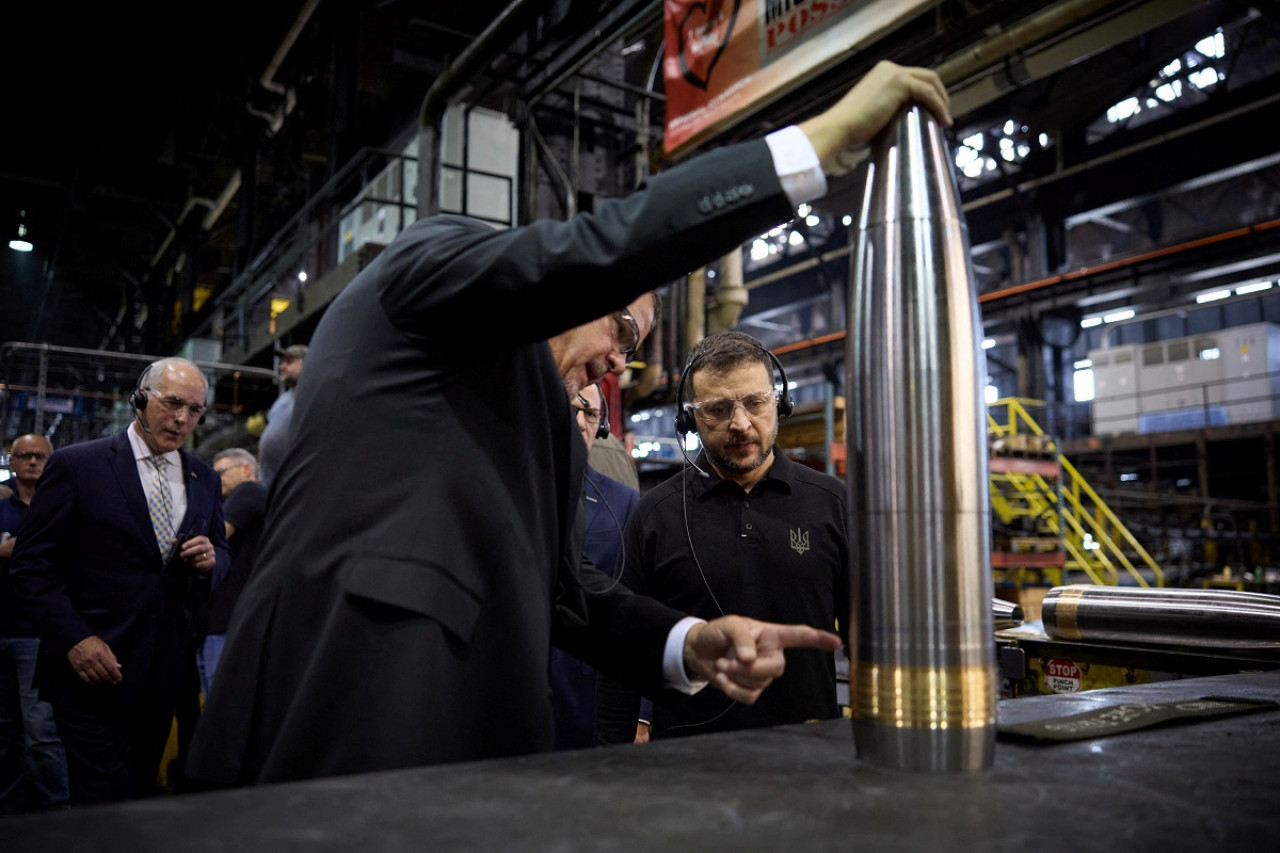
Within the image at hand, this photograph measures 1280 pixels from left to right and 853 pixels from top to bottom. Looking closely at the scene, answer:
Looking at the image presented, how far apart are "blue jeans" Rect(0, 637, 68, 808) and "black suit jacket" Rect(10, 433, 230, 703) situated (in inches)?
51.9

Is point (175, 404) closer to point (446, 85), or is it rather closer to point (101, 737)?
point (101, 737)

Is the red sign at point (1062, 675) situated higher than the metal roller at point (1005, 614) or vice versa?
the metal roller at point (1005, 614)

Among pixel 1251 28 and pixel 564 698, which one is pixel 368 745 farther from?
pixel 1251 28

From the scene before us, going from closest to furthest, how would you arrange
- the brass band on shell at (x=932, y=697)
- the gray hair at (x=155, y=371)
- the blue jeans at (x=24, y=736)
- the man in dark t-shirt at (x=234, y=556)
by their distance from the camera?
the brass band on shell at (x=932, y=697)
the gray hair at (x=155, y=371)
the blue jeans at (x=24, y=736)
the man in dark t-shirt at (x=234, y=556)

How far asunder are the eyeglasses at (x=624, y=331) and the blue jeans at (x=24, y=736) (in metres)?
4.13

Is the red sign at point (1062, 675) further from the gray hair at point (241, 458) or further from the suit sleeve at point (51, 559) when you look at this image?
the gray hair at point (241, 458)

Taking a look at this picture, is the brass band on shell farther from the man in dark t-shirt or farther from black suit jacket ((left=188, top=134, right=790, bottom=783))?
the man in dark t-shirt

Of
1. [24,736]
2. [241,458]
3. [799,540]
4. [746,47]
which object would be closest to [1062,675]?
[799,540]

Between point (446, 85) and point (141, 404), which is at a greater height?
point (446, 85)

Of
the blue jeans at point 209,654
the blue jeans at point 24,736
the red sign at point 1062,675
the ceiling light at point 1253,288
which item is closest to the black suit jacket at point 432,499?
the red sign at point 1062,675

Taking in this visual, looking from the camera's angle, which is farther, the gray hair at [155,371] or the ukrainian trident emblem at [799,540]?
the gray hair at [155,371]

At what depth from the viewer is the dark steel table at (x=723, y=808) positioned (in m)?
0.62

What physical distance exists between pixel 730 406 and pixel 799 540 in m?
0.43

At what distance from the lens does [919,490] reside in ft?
3.08
